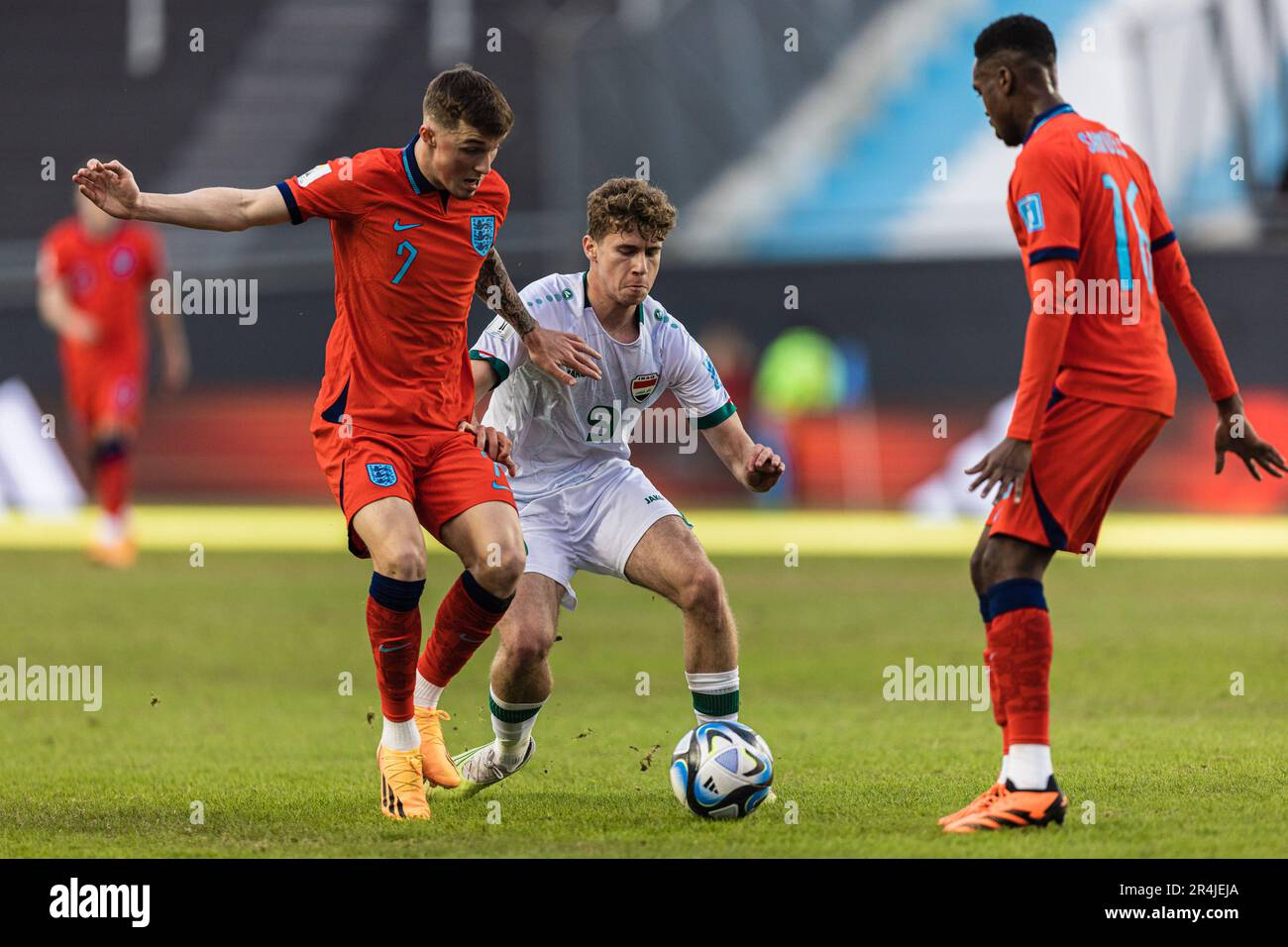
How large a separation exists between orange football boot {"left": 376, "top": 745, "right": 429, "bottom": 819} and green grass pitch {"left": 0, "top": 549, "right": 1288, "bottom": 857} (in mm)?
83

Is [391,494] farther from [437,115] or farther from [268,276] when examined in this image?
[268,276]

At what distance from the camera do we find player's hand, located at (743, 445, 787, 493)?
231 inches

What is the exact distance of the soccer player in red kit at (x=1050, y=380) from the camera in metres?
4.96

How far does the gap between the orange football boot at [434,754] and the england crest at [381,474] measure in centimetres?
88

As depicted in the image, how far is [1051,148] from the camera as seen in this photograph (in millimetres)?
5059

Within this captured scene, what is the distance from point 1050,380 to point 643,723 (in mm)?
3406

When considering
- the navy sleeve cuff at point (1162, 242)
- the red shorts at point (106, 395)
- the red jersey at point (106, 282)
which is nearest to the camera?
the navy sleeve cuff at point (1162, 242)

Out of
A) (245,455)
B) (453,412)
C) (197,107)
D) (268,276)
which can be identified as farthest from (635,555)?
(197,107)

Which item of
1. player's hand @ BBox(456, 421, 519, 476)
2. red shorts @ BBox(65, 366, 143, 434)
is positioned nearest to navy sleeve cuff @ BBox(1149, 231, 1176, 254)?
player's hand @ BBox(456, 421, 519, 476)

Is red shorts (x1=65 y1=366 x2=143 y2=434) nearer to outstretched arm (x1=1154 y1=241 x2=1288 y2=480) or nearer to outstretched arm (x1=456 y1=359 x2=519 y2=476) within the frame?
outstretched arm (x1=456 y1=359 x2=519 y2=476)

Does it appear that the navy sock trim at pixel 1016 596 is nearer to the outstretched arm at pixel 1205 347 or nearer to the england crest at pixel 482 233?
the outstretched arm at pixel 1205 347

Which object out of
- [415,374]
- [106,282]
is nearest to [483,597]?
[415,374]

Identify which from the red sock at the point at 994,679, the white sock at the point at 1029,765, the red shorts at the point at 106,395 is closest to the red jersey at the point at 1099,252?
the red sock at the point at 994,679
